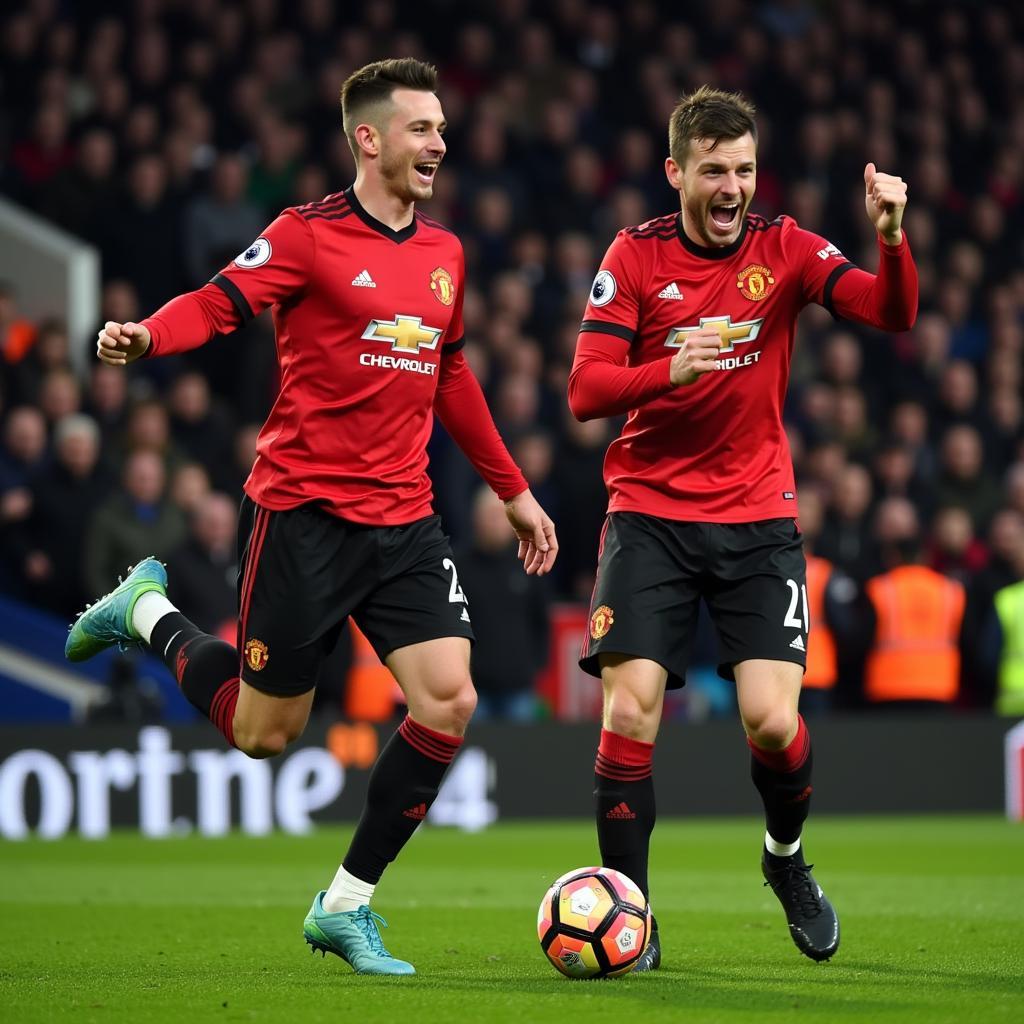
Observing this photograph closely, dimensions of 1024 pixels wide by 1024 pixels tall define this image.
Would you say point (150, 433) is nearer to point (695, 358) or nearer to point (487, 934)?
point (487, 934)

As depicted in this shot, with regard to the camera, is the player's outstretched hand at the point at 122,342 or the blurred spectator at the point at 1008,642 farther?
the blurred spectator at the point at 1008,642

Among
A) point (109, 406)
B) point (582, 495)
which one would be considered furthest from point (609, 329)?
point (109, 406)

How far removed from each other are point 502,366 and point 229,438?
2.04 meters

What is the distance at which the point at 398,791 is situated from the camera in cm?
566

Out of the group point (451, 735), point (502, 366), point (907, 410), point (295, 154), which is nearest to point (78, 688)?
point (502, 366)

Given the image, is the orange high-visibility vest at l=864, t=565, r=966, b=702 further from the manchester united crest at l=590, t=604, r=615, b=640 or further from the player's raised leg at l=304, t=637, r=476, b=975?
the player's raised leg at l=304, t=637, r=476, b=975

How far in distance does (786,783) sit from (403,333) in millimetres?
1749

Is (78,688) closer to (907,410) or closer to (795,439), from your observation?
(795,439)

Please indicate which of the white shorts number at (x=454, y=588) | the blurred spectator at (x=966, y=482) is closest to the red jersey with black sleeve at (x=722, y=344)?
the white shorts number at (x=454, y=588)

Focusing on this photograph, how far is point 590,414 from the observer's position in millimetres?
5691

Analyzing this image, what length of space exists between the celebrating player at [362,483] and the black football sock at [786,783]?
0.93m

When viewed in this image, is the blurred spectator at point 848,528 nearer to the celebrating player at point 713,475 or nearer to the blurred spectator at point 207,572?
the blurred spectator at point 207,572

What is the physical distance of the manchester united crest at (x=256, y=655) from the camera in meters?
5.72

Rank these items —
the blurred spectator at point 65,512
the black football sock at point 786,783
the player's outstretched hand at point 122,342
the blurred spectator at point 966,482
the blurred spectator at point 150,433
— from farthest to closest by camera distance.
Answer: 1. the blurred spectator at point 966,482
2. the blurred spectator at point 150,433
3. the blurred spectator at point 65,512
4. the black football sock at point 786,783
5. the player's outstretched hand at point 122,342
